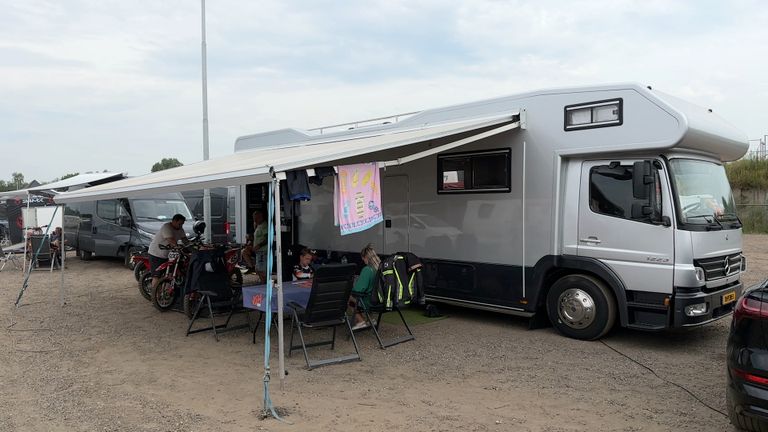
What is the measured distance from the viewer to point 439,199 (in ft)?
23.2

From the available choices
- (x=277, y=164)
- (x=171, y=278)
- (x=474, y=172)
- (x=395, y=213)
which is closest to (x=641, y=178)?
(x=474, y=172)

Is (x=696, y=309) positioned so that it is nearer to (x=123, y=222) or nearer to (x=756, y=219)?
(x=123, y=222)

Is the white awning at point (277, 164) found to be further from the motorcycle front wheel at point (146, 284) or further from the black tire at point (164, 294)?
the motorcycle front wheel at point (146, 284)

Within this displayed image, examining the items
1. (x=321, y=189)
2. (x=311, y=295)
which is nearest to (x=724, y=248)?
(x=311, y=295)

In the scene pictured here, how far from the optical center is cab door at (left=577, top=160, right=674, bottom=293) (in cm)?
545

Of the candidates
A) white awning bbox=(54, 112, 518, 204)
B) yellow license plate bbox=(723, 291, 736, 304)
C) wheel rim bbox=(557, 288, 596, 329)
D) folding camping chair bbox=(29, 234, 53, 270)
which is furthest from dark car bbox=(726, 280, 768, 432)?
folding camping chair bbox=(29, 234, 53, 270)

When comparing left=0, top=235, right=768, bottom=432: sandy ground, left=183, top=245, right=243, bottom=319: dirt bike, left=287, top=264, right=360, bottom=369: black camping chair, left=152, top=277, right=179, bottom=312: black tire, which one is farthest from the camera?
left=152, top=277, right=179, bottom=312: black tire

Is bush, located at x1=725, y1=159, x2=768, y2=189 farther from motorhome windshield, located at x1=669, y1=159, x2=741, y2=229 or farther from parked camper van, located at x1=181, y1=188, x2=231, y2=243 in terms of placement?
motorhome windshield, located at x1=669, y1=159, x2=741, y2=229

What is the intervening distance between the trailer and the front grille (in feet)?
0.07

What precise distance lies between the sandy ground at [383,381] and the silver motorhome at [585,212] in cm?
52

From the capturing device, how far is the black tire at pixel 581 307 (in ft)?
19.0

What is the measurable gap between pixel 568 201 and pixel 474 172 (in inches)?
46.2

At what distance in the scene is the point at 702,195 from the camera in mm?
5785

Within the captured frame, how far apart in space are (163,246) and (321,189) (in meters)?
2.33
